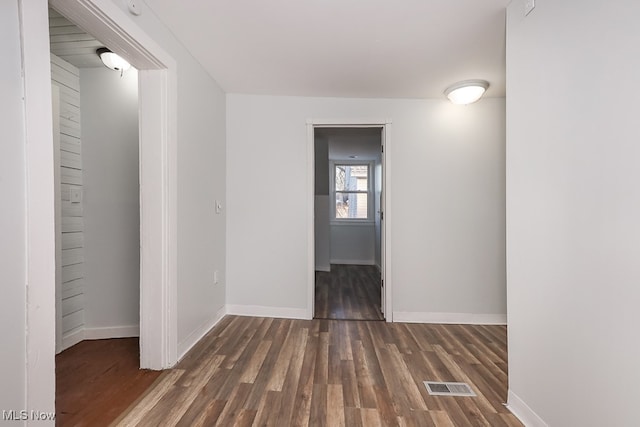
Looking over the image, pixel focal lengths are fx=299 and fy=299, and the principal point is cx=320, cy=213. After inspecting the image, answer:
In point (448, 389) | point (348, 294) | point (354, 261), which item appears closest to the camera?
point (448, 389)

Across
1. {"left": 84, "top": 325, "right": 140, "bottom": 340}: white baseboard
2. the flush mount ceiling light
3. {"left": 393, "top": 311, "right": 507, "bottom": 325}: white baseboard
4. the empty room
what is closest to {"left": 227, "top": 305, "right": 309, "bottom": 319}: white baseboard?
the empty room

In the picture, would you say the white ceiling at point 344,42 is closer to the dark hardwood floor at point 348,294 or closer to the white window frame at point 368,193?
the dark hardwood floor at point 348,294

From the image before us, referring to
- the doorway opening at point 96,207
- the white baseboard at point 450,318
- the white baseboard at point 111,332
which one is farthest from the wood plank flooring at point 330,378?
the doorway opening at point 96,207

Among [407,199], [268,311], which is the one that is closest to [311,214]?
[407,199]

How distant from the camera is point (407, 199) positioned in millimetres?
3117

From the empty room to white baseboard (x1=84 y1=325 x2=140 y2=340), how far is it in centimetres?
2

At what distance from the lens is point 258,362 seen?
7.16 ft

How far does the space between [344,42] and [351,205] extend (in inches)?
188

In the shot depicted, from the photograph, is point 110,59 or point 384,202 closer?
point 110,59

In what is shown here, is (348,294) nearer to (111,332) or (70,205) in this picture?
(111,332)

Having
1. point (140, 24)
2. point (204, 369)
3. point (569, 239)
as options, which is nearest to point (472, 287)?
point (569, 239)

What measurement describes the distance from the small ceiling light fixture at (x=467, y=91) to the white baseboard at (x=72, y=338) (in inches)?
153

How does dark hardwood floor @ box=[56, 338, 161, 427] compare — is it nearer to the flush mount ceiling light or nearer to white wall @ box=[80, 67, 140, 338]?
white wall @ box=[80, 67, 140, 338]

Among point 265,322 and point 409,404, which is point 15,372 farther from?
point 265,322
